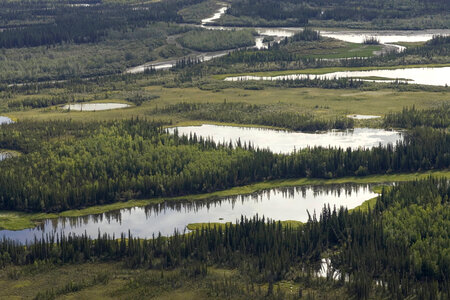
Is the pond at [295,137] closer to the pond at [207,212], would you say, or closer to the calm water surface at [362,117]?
the calm water surface at [362,117]

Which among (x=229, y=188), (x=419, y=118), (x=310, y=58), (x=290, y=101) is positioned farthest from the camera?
(x=310, y=58)

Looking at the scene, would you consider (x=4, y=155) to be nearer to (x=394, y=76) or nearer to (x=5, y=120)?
(x=5, y=120)

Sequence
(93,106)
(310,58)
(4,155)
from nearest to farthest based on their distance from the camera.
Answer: (4,155) → (93,106) → (310,58)

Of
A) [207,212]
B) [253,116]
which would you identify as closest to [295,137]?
[253,116]

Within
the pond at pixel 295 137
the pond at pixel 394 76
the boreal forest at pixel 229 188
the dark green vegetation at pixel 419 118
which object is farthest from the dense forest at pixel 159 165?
the pond at pixel 394 76

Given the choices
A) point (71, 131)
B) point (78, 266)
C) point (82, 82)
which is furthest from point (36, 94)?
point (78, 266)

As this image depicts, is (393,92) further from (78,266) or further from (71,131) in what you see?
(78,266)

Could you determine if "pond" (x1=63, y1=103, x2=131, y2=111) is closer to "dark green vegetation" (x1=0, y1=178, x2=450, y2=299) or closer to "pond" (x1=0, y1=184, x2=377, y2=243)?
"pond" (x1=0, y1=184, x2=377, y2=243)
